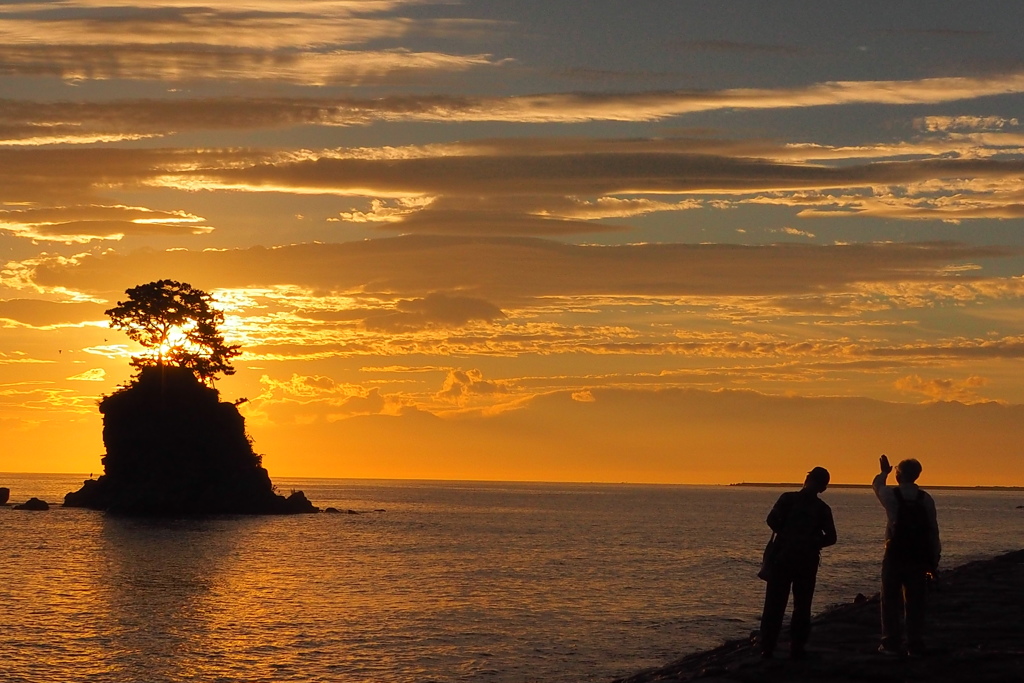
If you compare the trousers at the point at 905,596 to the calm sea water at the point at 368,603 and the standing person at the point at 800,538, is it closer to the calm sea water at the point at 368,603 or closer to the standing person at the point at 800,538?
the standing person at the point at 800,538

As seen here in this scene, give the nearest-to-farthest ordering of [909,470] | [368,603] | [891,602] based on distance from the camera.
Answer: [909,470] → [891,602] → [368,603]

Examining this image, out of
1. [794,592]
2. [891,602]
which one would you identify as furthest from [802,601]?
[891,602]

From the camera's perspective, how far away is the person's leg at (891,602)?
55.2 ft

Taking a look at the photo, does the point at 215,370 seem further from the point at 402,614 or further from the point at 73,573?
the point at 402,614

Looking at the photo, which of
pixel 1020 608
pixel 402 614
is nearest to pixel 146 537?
pixel 402 614

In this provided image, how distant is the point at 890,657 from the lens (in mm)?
17422

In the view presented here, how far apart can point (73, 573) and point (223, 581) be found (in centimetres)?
821

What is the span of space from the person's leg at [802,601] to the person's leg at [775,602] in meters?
0.14

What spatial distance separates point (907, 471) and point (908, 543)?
109 centimetres

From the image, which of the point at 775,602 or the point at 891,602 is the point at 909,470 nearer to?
the point at 891,602

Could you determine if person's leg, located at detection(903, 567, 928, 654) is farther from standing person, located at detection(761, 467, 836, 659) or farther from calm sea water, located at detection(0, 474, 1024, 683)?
calm sea water, located at detection(0, 474, 1024, 683)

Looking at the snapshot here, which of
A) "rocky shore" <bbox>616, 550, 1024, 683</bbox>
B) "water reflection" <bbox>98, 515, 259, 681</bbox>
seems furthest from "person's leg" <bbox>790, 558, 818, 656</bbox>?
"water reflection" <bbox>98, 515, 259, 681</bbox>

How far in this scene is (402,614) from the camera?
130 feet

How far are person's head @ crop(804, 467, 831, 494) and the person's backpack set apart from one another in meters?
1.17
